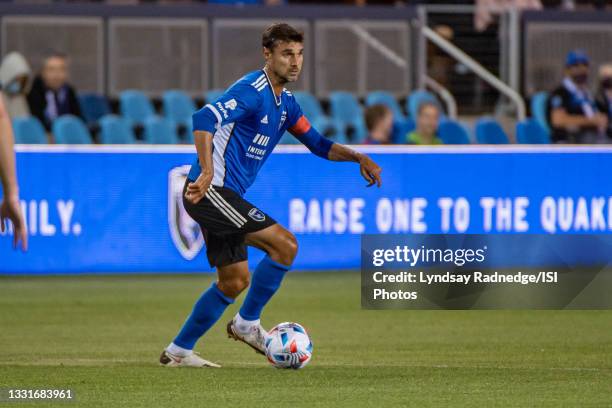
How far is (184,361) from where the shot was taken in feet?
29.3

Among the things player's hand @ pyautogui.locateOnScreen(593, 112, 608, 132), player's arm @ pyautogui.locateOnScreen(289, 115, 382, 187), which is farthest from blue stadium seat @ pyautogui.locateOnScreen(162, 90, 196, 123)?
player's arm @ pyautogui.locateOnScreen(289, 115, 382, 187)

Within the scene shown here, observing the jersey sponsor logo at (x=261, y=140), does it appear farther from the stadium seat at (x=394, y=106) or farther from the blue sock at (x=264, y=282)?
the stadium seat at (x=394, y=106)

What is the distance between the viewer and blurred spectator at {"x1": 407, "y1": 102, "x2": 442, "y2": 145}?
16.0 meters

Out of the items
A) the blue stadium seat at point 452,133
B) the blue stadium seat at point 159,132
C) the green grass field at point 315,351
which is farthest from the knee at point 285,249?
the blue stadium seat at point 452,133

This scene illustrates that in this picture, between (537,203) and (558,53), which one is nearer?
(537,203)

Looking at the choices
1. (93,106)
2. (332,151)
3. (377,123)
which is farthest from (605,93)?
(332,151)

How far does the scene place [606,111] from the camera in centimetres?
1922

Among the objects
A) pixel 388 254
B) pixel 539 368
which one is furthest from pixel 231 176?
pixel 388 254

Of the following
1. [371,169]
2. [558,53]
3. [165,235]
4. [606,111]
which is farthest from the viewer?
Answer: [558,53]

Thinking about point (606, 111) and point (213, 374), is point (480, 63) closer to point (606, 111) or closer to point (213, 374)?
point (606, 111)

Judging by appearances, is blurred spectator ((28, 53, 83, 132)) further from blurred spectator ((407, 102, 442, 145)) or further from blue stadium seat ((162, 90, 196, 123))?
blurred spectator ((407, 102, 442, 145))

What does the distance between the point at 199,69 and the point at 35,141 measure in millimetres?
4271

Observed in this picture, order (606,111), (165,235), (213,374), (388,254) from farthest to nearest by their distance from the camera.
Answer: (606,111), (165,235), (388,254), (213,374)

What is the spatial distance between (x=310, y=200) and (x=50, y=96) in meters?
3.68
